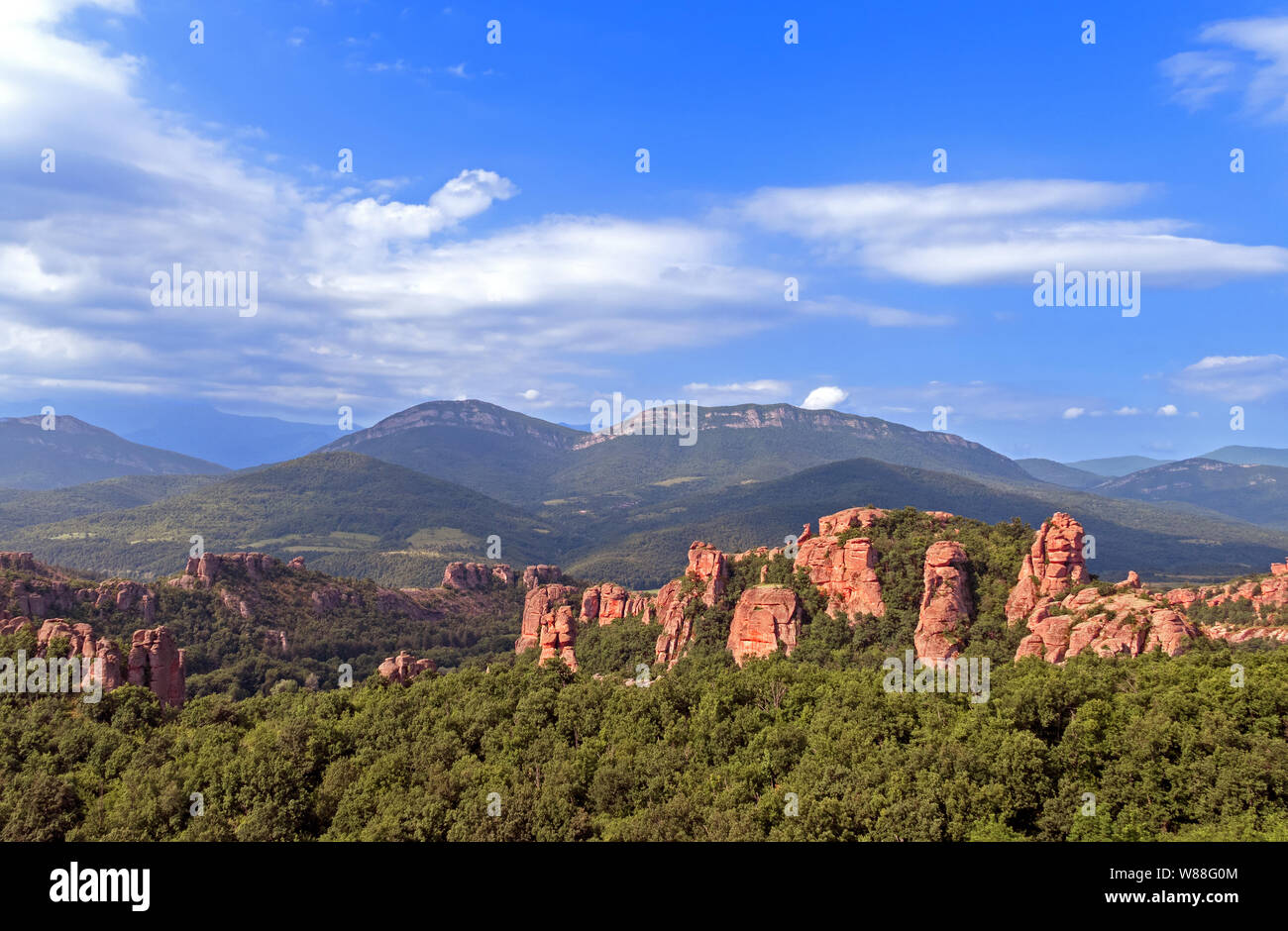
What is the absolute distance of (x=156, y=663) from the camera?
2125 inches

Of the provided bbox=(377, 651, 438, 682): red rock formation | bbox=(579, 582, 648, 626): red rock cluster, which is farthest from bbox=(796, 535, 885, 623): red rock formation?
bbox=(377, 651, 438, 682): red rock formation

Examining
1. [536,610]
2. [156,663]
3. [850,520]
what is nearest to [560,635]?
[536,610]

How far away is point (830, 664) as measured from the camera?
71.2 meters

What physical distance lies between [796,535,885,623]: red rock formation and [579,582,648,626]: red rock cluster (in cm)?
2661

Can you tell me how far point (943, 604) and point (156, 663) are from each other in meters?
65.0

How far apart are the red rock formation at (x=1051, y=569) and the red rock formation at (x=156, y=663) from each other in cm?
6918

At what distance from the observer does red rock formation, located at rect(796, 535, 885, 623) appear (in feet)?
262

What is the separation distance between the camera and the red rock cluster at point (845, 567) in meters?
79.9

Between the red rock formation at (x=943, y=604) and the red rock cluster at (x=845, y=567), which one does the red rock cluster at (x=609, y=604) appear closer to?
the red rock cluster at (x=845, y=567)

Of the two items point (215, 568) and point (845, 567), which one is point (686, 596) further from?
point (215, 568)

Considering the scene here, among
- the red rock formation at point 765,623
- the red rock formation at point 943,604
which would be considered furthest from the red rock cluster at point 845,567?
the red rock formation at point 943,604

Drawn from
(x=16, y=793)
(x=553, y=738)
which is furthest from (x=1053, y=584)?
(x=16, y=793)
